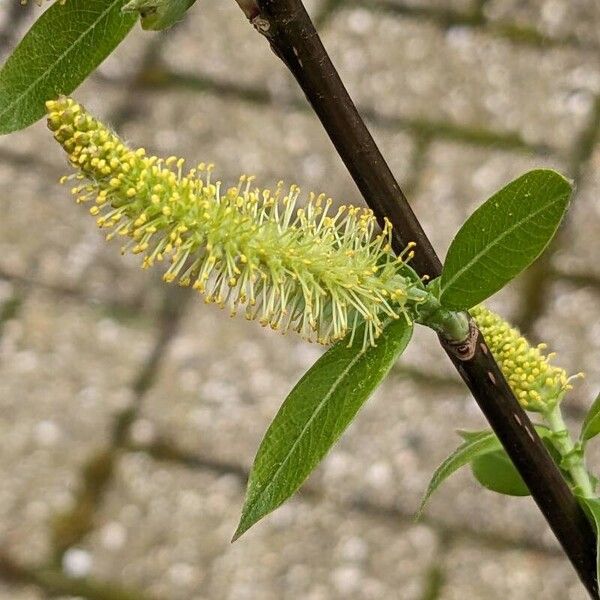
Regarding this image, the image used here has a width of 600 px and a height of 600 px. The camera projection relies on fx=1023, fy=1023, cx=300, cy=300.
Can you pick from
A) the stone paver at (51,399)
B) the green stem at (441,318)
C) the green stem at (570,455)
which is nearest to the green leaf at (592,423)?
the green stem at (570,455)

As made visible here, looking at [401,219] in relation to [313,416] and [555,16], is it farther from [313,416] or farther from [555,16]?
[555,16]

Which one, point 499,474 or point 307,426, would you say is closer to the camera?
point 307,426

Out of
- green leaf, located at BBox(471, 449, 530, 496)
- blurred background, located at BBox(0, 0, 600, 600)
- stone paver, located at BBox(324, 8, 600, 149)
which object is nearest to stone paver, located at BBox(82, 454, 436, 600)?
blurred background, located at BBox(0, 0, 600, 600)

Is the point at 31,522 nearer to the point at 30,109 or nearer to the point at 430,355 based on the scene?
the point at 430,355

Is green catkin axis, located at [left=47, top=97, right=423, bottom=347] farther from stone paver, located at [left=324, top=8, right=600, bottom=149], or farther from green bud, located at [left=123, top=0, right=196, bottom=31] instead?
stone paver, located at [left=324, top=8, right=600, bottom=149]

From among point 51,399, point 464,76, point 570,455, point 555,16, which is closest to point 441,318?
point 570,455

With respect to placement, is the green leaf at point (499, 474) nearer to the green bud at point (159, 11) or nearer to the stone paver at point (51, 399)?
the green bud at point (159, 11)
